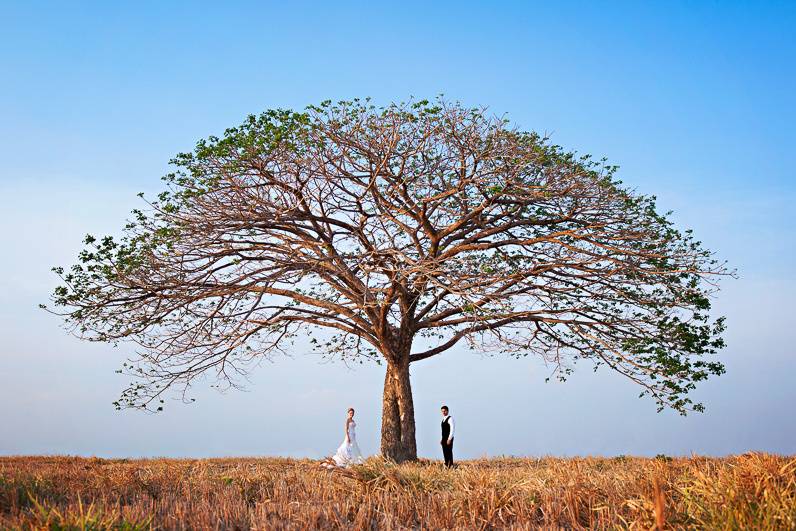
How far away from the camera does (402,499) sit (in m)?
7.61

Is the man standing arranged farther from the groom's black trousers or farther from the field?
the field

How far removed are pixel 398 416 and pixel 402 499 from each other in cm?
1111

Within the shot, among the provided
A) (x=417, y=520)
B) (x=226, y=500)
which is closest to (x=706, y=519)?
(x=417, y=520)

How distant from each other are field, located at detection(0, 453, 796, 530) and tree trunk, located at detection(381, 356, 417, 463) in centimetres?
868

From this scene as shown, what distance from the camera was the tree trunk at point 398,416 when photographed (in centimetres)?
1834

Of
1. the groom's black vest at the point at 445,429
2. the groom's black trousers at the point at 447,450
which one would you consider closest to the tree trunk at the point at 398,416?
the groom's black vest at the point at 445,429

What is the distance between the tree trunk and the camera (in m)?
18.3

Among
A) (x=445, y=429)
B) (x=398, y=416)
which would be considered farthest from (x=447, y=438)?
(x=398, y=416)

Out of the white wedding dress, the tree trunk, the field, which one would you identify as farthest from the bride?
the field

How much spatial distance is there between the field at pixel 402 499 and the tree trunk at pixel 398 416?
8.68 m

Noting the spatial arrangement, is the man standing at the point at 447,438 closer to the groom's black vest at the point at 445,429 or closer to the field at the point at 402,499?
the groom's black vest at the point at 445,429

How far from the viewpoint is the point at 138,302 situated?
17438mm

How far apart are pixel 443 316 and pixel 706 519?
43.6 feet

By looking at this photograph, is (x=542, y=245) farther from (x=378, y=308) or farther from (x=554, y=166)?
(x=378, y=308)
